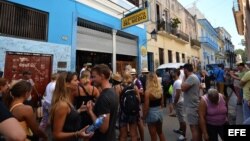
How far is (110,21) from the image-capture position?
1140cm

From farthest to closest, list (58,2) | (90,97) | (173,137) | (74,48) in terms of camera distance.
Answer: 1. (74,48)
2. (58,2)
3. (173,137)
4. (90,97)

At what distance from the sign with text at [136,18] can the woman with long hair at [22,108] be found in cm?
820

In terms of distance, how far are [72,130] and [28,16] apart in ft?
20.0

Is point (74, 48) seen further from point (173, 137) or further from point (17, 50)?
point (173, 137)

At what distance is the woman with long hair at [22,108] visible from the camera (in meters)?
2.64

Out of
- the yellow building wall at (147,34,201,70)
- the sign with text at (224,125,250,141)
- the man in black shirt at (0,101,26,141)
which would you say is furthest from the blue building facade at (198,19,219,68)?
the man in black shirt at (0,101,26,141)

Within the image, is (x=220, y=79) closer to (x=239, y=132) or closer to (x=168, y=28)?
(x=168, y=28)

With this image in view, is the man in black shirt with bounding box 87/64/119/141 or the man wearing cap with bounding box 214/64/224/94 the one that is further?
the man wearing cap with bounding box 214/64/224/94

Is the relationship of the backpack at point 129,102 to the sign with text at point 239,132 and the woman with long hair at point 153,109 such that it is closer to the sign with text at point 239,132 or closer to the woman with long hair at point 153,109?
the woman with long hair at point 153,109

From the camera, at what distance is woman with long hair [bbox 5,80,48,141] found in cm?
264

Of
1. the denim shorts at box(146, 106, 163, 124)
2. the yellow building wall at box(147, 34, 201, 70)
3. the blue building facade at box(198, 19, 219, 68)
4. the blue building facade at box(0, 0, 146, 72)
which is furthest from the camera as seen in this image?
the blue building facade at box(198, 19, 219, 68)

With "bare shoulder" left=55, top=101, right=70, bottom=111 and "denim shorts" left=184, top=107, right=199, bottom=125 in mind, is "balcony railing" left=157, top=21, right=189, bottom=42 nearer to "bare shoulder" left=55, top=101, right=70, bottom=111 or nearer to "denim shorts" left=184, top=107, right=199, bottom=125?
"denim shorts" left=184, top=107, right=199, bottom=125

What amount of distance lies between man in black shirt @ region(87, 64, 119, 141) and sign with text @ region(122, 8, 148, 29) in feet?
25.8

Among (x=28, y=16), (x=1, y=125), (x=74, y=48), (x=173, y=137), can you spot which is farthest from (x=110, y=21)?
(x=1, y=125)
